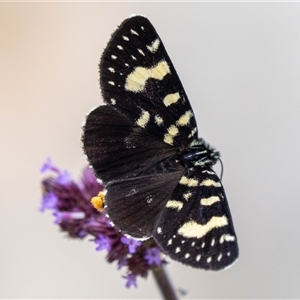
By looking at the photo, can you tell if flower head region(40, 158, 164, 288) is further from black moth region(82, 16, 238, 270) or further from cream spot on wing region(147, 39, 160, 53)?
cream spot on wing region(147, 39, 160, 53)

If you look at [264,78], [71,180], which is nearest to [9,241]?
[71,180]

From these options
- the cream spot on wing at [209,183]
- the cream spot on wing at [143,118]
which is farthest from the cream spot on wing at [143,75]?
the cream spot on wing at [209,183]

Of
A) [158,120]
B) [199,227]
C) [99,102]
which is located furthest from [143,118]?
[99,102]

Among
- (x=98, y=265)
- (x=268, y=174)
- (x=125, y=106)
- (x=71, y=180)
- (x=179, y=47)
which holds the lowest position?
(x=98, y=265)

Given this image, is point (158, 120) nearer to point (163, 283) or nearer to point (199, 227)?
point (199, 227)

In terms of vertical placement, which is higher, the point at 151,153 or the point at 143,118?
the point at 143,118

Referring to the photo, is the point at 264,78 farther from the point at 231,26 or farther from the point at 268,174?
the point at 268,174

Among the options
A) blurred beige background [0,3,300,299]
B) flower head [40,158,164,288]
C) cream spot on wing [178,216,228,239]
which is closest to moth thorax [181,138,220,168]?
cream spot on wing [178,216,228,239]
